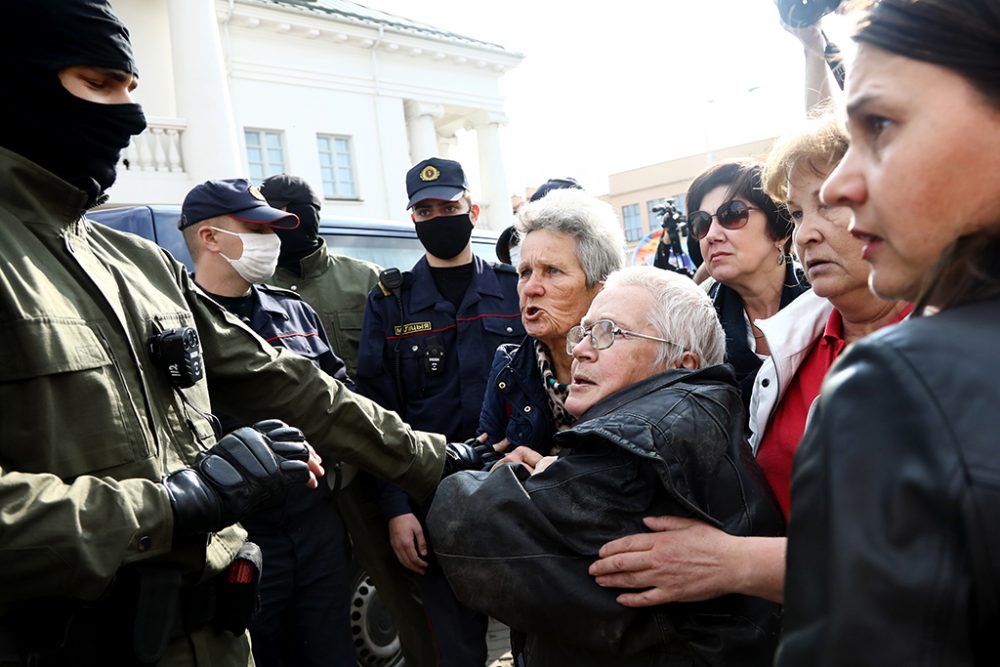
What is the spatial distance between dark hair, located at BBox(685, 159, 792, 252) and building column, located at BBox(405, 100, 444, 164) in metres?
18.8

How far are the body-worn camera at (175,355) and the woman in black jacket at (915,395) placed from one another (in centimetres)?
148

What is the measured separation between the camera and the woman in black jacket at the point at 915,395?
0.69 metres

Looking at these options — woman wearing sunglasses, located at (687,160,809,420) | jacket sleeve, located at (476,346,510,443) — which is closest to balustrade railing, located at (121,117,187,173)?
jacket sleeve, located at (476,346,510,443)

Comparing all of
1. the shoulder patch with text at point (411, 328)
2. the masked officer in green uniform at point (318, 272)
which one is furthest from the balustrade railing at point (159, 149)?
the shoulder patch with text at point (411, 328)

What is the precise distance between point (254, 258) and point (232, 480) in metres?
1.80

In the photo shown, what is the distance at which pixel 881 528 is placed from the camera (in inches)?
28.1

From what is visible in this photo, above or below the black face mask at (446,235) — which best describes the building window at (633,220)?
above

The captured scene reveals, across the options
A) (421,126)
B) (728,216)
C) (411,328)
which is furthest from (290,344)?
(421,126)

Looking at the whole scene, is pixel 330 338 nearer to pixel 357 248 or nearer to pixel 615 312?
pixel 357 248

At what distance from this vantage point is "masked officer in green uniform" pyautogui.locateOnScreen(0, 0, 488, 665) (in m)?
1.52

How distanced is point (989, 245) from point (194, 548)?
1625mm

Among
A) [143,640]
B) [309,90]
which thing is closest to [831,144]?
[143,640]

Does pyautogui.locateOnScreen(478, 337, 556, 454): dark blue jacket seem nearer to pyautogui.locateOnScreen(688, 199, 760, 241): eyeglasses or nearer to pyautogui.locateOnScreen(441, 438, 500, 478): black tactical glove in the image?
pyautogui.locateOnScreen(441, 438, 500, 478): black tactical glove

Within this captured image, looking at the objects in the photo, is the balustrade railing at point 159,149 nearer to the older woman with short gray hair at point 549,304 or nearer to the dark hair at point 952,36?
the older woman with short gray hair at point 549,304
